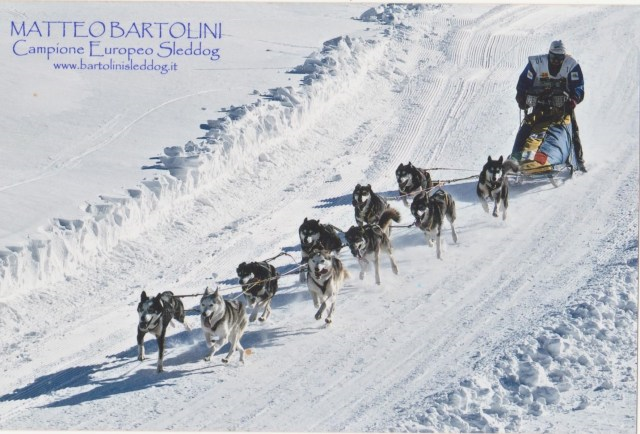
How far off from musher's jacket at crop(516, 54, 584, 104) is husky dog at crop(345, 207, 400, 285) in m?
3.80

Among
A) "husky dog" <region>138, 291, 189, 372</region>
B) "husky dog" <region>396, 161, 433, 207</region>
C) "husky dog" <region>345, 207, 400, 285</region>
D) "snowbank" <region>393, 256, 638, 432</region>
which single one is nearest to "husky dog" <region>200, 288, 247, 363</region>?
"husky dog" <region>138, 291, 189, 372</region>

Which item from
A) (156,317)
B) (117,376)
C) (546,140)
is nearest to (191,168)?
(156,317)

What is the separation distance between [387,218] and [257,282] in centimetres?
207

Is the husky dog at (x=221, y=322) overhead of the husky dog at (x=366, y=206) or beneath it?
beneath

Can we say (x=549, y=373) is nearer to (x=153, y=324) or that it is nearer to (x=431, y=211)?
A: (x=431, y=211)

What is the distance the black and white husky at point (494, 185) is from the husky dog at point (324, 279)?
260 cm

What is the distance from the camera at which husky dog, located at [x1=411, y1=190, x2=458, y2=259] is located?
469 inches

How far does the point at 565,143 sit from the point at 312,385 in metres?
5.82

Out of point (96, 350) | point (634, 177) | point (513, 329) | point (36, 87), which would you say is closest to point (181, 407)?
point (96, 350)

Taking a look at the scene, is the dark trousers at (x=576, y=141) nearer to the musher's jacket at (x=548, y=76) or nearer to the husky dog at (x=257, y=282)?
the musher's jacket at (x=548, y=76)

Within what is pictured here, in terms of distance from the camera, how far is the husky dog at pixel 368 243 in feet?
36.8

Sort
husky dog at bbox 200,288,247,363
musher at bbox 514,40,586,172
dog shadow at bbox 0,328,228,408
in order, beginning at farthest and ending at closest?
musher at bbox 514,40,586,172 < dog shadow at bbox 0,328,228,408 < husky dog at bbox 200,288,247,363

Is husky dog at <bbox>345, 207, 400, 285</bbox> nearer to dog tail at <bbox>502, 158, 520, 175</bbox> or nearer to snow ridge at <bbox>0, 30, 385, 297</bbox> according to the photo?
dog tail at <bbox>502, 158, 520, 175</bbox>

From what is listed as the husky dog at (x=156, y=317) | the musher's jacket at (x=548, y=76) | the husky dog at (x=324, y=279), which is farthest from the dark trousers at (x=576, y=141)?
the husky dog at (x=156, y=317)
